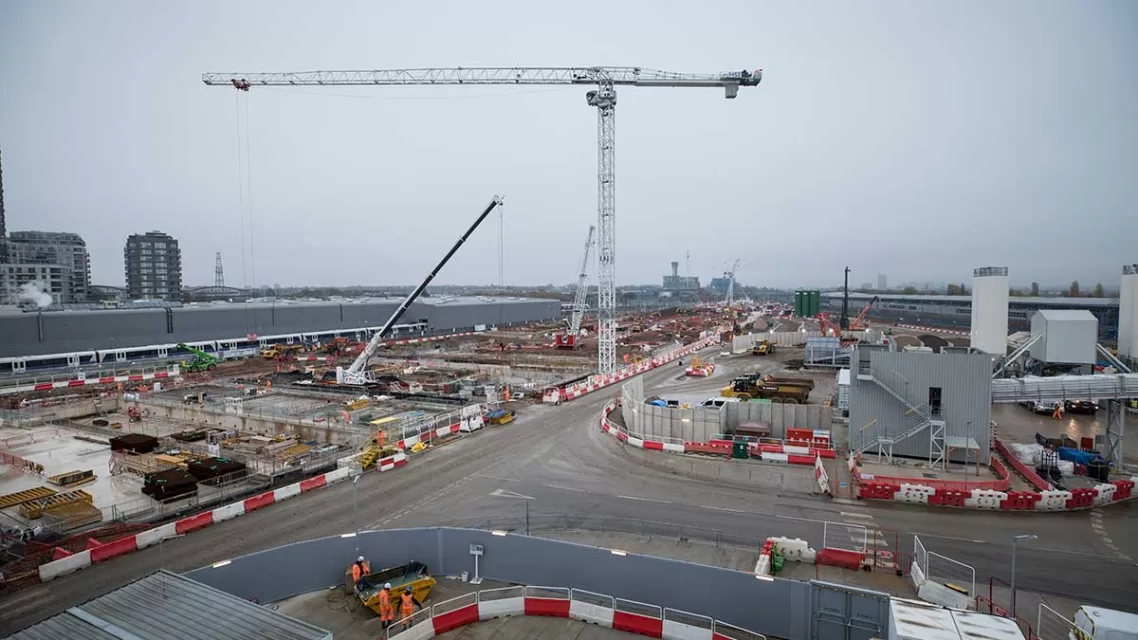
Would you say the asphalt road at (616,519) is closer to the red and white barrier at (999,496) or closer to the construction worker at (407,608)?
the red and white barrier at (999,496)

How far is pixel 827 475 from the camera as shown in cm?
2200

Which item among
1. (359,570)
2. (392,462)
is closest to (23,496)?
(392,462)

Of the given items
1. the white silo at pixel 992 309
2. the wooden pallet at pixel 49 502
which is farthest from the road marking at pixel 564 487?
the white silo at pixel 992 309

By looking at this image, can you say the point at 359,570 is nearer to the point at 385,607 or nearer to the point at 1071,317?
the point at 385,607

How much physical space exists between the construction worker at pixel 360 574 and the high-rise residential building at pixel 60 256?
126740 mm

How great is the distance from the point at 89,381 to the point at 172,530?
38513mm

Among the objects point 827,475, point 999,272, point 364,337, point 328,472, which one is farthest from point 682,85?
point 364,337

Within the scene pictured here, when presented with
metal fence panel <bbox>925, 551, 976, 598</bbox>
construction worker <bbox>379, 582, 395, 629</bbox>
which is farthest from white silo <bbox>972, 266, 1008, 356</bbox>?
construction worker <bbox>379, 582, 395, 629</bbox>

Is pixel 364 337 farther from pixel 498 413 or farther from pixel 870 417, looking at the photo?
pixel 870 417

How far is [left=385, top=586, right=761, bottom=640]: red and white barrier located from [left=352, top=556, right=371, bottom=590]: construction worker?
1622 millimetres

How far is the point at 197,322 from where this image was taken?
6631 cm

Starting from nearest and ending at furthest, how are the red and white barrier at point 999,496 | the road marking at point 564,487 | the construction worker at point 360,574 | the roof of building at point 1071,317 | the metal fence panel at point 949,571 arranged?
the construction worker at point 360,574 → the metal fence panel at point 949,571 → the red and white barrier at point 999,496 → the road marking at point 564,487 → the roof of building at point 1071,317

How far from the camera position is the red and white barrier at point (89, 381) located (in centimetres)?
4259

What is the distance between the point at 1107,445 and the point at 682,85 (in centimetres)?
3965
